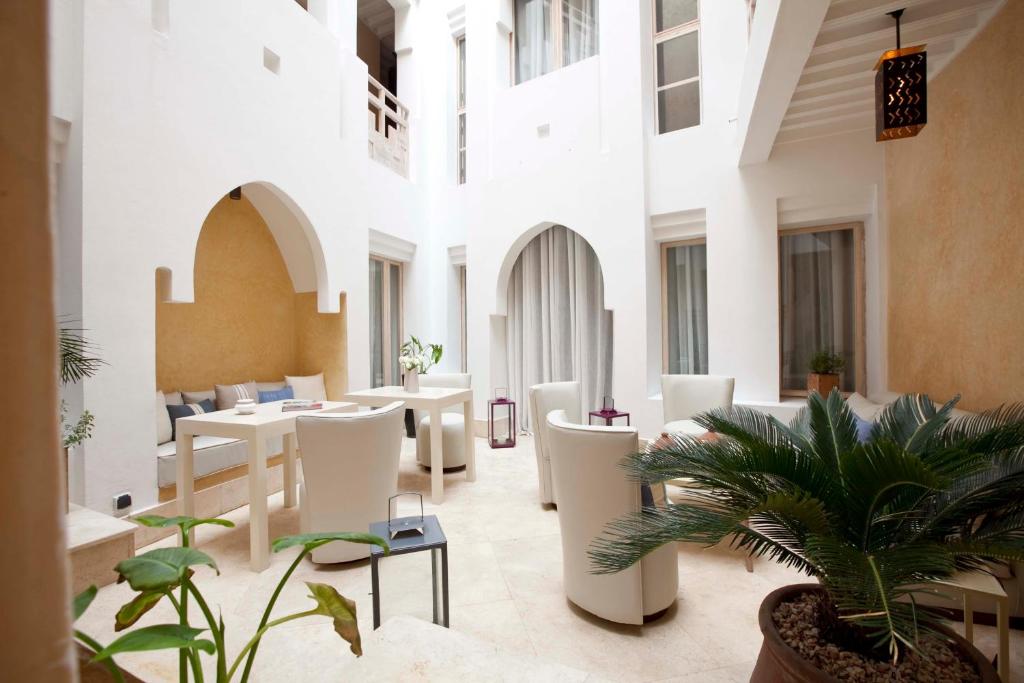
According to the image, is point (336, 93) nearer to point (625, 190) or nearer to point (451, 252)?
point (451, 252)

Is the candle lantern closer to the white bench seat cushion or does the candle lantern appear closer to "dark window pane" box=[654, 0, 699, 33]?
the white bench seat cushion

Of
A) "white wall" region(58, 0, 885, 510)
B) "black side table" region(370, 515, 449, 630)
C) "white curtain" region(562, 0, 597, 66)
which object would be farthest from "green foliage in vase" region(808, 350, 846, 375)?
"white curtain" region(562, 0, 597, 66)

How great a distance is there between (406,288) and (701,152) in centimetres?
405

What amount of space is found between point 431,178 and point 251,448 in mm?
5146

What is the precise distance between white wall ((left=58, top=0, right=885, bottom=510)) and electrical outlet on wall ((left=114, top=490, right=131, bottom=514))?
0.06 metres

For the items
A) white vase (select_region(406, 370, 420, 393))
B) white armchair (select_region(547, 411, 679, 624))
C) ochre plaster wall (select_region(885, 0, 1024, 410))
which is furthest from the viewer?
white vase (select_region(406, 370, 420, 393))

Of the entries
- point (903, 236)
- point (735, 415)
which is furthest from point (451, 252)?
point (735, 415)

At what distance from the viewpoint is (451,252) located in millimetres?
7078

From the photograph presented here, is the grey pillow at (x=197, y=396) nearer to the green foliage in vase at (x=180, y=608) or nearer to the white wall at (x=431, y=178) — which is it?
the white wall at (x=431, y=178)

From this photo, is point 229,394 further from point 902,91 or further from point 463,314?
point 902,91

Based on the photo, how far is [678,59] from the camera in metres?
5.53

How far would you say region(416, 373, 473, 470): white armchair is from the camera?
473cm

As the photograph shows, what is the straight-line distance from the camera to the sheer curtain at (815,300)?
4867mm

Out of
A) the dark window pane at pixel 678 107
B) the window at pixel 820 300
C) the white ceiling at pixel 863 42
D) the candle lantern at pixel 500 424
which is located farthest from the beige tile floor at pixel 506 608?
the dark window pane at pixel 678 107
